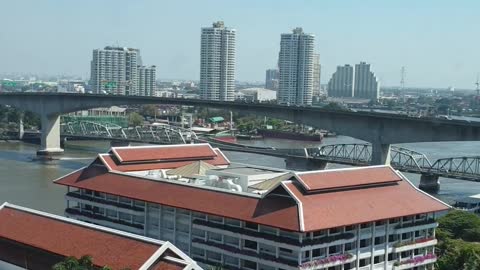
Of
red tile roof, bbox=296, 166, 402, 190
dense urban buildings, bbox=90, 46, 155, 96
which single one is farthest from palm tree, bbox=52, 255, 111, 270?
dense urban buildings, bbox=90, 46, 155, 96

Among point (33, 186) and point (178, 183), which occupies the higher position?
point (178, 183)

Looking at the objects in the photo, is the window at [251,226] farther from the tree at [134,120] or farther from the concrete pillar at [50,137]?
the tree at [134,120]

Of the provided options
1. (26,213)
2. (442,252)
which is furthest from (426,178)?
(26,213)

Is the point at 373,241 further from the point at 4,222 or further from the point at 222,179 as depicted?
the point at 4,222

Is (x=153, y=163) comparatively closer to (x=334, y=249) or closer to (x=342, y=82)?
(x=334, y=249)

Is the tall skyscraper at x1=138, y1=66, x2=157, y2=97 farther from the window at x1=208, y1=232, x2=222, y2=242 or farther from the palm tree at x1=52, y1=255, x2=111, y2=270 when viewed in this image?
the palm tree at x1=52, y1=255, x2=111, y2=270

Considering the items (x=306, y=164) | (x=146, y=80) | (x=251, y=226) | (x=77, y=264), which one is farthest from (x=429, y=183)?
(x=146, y=80)
